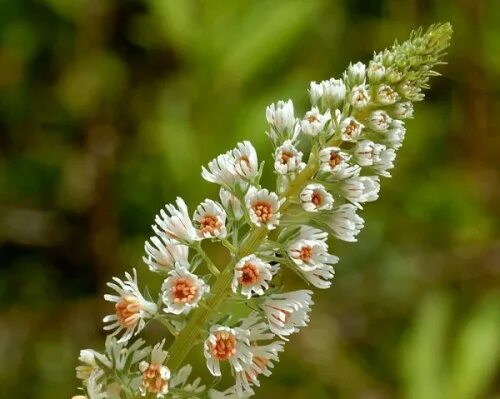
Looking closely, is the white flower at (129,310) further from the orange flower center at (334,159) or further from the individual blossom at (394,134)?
the individual blossom at (394,134)

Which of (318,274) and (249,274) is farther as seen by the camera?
(318,274)

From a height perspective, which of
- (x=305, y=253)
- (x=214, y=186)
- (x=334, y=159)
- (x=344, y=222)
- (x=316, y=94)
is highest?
(x=214, y=186)


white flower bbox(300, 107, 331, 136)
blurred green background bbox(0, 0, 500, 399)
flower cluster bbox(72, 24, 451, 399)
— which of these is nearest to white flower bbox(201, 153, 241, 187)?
flower cluster bbox(72, 24, 451, 399)

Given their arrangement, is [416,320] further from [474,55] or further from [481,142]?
[474,55]

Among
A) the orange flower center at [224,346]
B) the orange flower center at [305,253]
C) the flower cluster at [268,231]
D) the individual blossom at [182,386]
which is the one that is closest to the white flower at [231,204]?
the flower cluster at [268,231]

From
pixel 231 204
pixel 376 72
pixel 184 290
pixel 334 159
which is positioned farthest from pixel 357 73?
pixel 184 290

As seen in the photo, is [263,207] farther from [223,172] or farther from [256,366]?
[256,366]

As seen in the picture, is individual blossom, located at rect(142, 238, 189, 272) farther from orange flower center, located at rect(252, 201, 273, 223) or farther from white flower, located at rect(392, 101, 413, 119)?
white flower, located at rect(392, 101, 413, 119)
